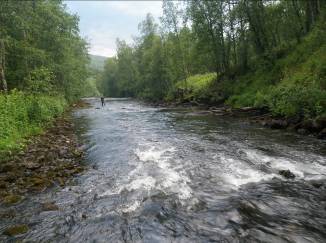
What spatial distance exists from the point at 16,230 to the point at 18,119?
12484 mm

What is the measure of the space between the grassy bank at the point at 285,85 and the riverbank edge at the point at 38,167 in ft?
45.5

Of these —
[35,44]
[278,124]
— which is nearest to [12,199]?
[278,124]

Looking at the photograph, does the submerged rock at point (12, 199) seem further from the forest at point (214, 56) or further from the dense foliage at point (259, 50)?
the dense foliage at point (259, 50)

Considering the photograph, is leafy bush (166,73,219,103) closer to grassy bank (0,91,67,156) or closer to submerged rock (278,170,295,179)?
grassy bank (0,91,67,156)

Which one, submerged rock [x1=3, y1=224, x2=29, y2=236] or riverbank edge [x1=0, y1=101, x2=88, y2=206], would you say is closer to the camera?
submerged rock [x1=3, y1=224, x2=29, y2=236]

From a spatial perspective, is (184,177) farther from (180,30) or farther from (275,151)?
(180,30)

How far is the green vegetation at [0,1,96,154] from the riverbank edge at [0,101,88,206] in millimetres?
866

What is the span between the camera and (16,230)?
832cm

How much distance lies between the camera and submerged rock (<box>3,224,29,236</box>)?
8.20 m

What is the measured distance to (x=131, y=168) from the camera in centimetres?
1355

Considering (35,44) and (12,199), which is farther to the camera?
(35,44)

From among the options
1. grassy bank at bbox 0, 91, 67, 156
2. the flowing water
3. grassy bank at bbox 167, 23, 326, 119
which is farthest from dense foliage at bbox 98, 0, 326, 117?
grassy bank at bbox 0, 91, 67, 156

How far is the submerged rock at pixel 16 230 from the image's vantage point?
820 centimetres

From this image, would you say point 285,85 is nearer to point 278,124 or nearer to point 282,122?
point 282,122
